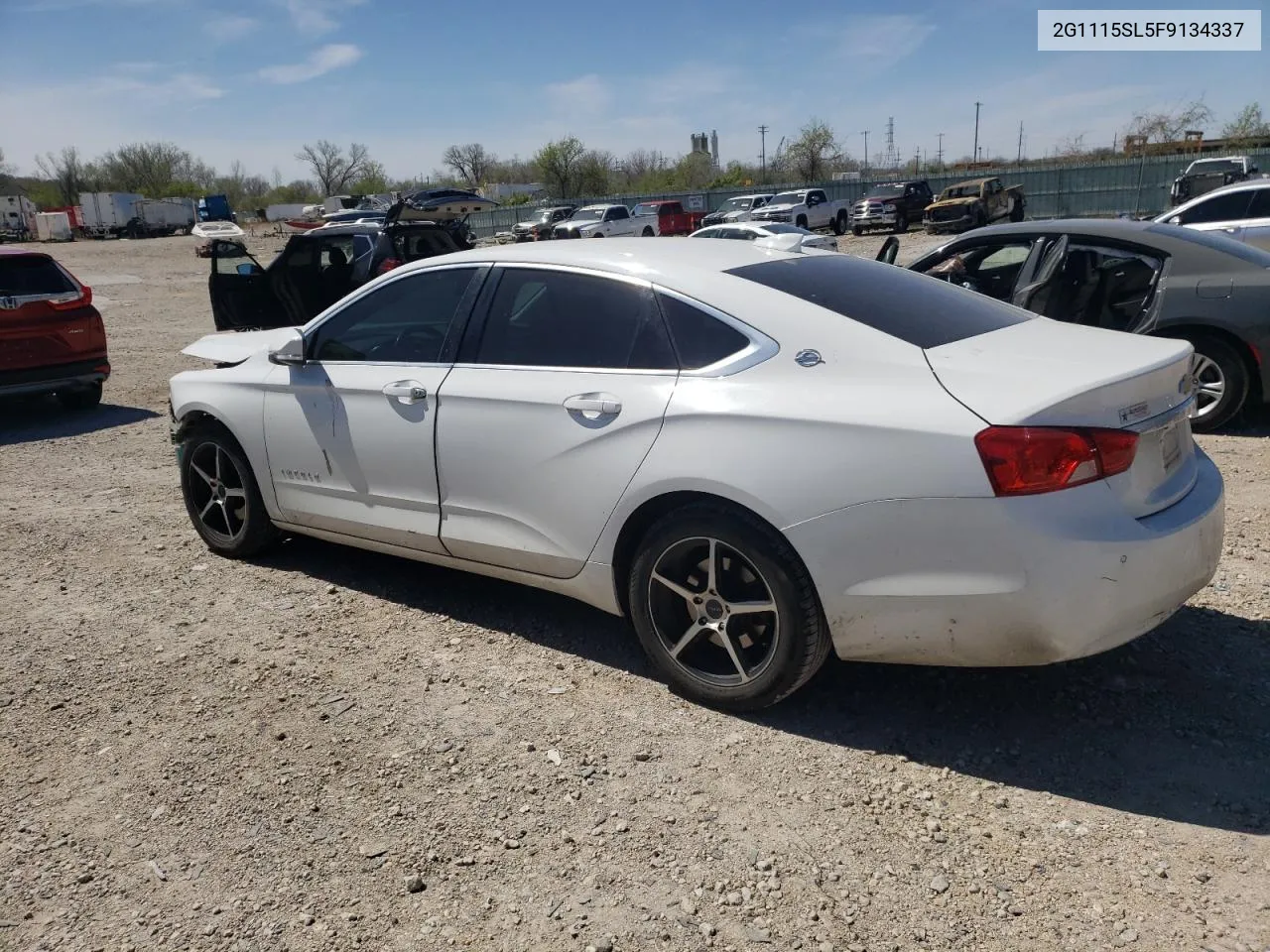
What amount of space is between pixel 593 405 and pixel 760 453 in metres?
0.72

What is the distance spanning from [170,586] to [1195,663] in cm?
458

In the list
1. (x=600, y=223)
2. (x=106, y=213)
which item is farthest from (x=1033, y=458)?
(x=106, y=213)

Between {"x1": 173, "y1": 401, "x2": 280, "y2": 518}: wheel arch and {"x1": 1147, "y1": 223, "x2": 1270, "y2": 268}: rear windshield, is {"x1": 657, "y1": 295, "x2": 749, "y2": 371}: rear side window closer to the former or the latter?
{"x1": 173, "y1": 401, "x2": 280, "y2": 518}: wheel arch

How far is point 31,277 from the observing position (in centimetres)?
971

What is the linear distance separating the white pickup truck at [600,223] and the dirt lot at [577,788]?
32283 mm

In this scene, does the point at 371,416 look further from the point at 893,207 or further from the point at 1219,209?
the point at 893,207

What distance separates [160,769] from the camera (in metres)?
3.37

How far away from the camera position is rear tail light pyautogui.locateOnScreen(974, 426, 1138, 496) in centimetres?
283

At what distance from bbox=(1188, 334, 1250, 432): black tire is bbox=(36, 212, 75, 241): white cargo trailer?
7006 cm

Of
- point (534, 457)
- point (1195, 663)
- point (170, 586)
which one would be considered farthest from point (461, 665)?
point (1195, 663)

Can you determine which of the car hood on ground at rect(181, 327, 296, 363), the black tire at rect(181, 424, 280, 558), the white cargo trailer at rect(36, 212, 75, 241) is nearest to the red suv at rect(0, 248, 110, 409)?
the car hood on ground at rect(181, 327, 296, 363)

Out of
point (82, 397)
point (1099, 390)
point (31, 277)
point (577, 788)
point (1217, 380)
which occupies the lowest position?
point (577, 788)

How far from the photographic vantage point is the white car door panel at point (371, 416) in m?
4.23

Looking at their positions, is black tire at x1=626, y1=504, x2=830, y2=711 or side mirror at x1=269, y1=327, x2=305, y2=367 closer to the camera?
black tire at x1=626, y1=504, x2=830, y2=711
